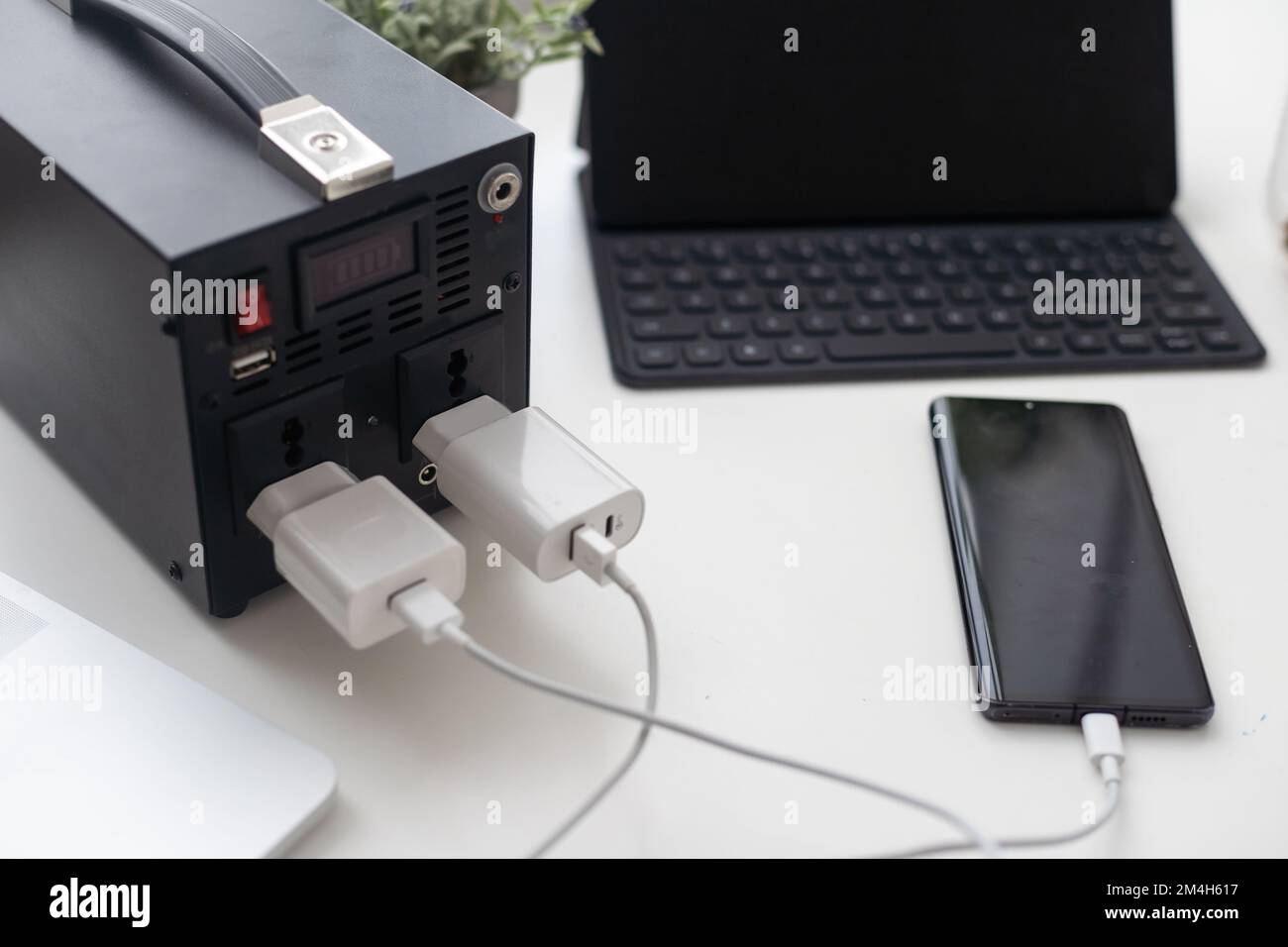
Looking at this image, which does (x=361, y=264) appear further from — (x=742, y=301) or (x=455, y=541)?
(x=742, y=301)

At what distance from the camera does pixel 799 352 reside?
783mm

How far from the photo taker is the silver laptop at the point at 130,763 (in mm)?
529

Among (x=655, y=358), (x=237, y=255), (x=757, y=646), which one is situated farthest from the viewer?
(x=655, y=358)

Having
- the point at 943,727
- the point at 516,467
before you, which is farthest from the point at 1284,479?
the point at 516,467

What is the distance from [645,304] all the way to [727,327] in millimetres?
51

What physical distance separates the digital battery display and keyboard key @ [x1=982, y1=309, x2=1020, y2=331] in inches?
14.9

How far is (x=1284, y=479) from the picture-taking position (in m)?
0.74

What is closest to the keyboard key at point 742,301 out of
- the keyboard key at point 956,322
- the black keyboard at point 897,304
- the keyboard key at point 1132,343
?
the black keyboard at point 897,304

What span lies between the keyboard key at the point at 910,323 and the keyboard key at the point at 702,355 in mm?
106

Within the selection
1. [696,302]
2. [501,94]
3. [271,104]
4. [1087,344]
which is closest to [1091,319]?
[1087,344]

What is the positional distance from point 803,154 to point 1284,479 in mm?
334

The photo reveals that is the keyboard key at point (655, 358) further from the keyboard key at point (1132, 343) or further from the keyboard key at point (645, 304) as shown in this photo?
the keyboard key at point (1132, 343)

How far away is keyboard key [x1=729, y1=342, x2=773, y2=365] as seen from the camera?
0.78 m
